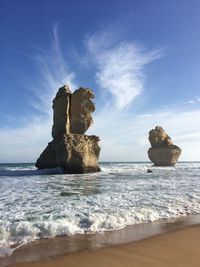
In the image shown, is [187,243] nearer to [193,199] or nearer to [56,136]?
[193,199]

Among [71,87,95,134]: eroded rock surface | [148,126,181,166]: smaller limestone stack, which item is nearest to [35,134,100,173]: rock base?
[71,87,95,134]: eroded rock surface

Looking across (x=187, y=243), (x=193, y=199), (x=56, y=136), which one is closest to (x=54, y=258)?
(x=187, y=243)

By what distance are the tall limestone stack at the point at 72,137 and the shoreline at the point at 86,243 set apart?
3048 centimetres

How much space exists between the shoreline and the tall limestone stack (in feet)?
100

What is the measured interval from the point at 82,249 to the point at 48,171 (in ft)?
Result: 108

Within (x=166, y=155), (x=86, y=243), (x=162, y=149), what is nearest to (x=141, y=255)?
(x=86, y=243)

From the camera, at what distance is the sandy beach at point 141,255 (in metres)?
4.61

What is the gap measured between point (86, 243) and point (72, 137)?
34.4 m

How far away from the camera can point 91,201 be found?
1078 centimetres

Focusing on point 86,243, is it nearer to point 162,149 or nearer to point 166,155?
point 166,155

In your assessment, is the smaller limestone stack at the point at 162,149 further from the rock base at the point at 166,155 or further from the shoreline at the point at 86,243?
the shoreline at the point at 86,243

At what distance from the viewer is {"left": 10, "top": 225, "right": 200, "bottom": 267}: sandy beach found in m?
4.61

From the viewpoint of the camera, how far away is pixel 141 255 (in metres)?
5.07

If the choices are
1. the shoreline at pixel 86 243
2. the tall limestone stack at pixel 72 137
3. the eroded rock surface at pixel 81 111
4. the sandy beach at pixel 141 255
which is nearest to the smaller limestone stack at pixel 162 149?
the tall limestone stack at pixel 72 137
